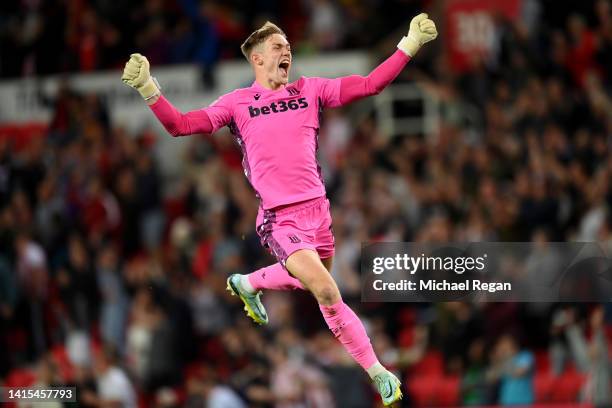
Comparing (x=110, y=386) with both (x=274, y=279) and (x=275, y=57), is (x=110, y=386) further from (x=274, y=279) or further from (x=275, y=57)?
(x=275, y=57)

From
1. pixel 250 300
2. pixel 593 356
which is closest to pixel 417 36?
pixel 250 300

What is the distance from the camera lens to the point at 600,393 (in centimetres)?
1501

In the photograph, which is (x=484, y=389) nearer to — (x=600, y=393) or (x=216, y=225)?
(x=600, y=393)

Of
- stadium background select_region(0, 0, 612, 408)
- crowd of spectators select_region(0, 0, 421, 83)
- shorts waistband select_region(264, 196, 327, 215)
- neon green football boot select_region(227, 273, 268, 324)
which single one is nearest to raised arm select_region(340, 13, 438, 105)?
shorts waistband select_region(264, 196, 327, 215)

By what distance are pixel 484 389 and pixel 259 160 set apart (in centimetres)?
737

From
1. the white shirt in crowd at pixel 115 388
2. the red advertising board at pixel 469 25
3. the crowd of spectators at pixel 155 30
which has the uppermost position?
the crowd of spectators at pixel 155 30

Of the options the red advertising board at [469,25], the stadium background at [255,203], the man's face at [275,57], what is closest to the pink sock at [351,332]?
the man's face at [275,57]

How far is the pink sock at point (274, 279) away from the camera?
9898mm

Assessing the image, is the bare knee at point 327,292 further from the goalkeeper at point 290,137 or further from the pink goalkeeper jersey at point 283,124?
the pink goalkeeper jersey at point 283,124

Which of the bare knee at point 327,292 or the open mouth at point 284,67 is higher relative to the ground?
the open mouth at point 284,67

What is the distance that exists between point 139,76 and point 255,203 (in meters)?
9.90

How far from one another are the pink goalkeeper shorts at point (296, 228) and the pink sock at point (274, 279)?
326 millimetres

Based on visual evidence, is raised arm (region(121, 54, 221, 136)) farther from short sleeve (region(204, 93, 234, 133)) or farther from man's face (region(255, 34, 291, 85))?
man's face (region(255, 34, 291, 85))

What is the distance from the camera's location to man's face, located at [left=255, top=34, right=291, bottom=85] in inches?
377
